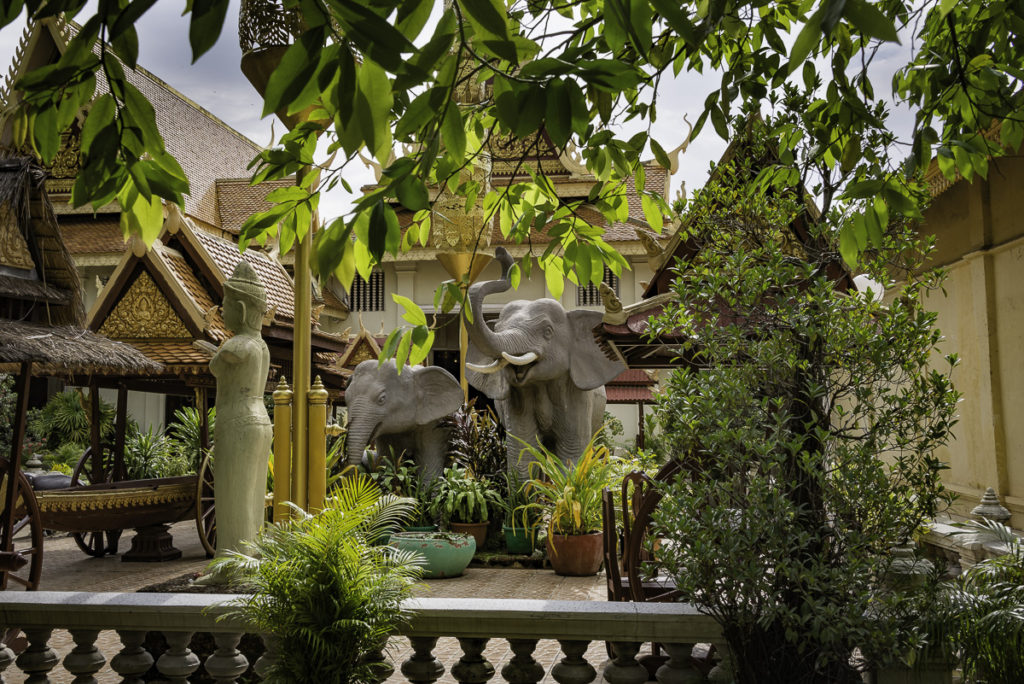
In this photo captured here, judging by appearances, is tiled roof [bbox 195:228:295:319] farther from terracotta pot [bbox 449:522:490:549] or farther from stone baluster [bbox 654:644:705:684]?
stone baluster [bbox 654:644:705:684]

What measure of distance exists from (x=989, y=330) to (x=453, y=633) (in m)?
7.54

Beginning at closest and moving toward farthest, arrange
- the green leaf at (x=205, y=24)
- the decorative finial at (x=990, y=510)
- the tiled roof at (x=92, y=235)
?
the green leaf at (x=205, y=24) → the decorative finial at (x=990, y=510) → the tiled roof at (x=92, y=235)

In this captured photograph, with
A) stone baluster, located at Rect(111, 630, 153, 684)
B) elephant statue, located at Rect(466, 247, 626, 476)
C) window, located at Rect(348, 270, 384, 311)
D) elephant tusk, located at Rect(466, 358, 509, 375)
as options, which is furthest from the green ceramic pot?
window, located at Rect(348, 270, 384, 311)

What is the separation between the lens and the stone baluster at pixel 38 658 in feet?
11.1

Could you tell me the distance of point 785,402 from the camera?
285cm

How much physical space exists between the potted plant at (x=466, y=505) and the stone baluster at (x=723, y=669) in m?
5.69

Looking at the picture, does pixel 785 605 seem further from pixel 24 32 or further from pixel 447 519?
pixel 24 32

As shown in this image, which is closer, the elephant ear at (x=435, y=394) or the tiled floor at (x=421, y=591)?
the tiled floor at (x=421, y=591)

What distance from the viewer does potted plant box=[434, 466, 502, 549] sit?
8.64 metres

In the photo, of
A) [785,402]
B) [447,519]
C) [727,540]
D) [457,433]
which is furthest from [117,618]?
[457,433]

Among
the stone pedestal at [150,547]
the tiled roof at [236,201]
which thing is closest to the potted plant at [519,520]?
the stone pedestal at [150,547]

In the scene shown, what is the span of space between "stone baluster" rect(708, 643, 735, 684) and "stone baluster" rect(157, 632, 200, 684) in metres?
1.98

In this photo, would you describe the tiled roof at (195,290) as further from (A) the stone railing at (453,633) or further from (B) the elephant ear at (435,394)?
(A) the stone railing at (453,633)

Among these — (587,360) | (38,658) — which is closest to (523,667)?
(38,658)
